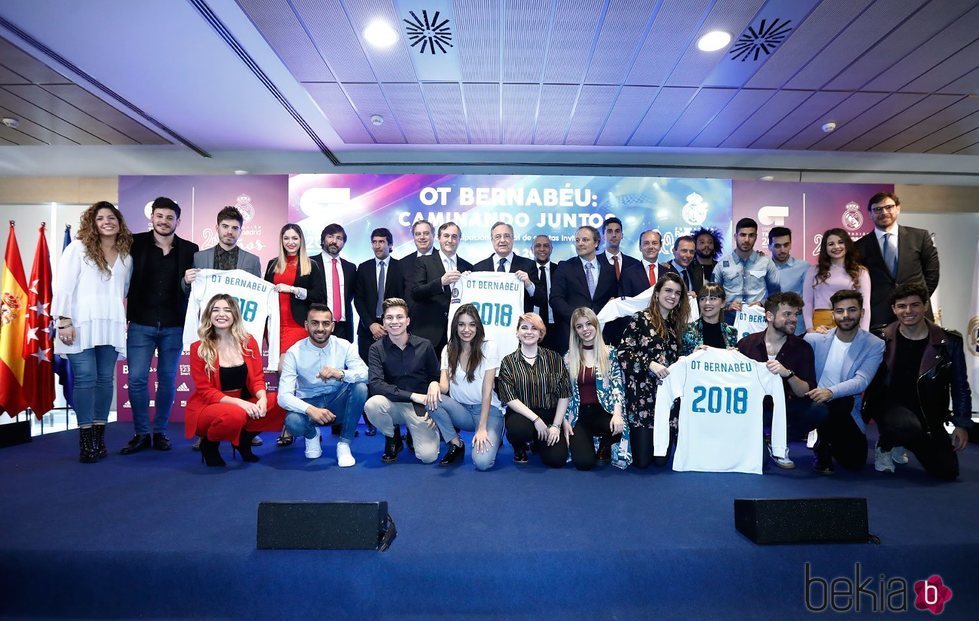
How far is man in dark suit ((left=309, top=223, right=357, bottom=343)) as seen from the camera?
4.86m

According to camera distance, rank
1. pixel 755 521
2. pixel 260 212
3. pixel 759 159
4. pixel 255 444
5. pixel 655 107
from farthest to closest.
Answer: pixel 759 159
pixel 260 212
pixel 655 107
pixel 255 444
pixel 755 521

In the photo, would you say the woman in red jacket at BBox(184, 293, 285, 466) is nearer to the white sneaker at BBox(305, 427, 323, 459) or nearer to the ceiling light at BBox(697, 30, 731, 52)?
the white sneaker at BBox(305, 427, 323, 459)

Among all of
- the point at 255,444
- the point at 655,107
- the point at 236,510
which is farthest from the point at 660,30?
the point at 255,444

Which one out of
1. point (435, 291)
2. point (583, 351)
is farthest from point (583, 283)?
point (435, 291)

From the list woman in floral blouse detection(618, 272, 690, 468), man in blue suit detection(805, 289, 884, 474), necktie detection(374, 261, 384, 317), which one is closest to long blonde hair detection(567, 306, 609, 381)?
woman in floral blouse detection(618, 272, 690, 468)

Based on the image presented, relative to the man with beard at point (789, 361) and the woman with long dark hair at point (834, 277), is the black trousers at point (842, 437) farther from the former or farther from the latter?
the woman with long dark hair at point (834, 277)

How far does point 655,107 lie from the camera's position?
Result: 562cm

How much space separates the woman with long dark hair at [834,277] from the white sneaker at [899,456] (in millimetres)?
1030

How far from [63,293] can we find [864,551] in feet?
16.9

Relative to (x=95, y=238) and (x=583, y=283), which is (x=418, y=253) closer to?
(x=583, y=283)

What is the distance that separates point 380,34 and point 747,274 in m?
3.87

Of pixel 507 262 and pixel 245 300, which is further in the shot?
pixel 507 262

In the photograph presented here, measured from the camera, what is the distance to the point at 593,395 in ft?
13.0

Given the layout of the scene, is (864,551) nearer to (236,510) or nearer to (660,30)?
(236,510)
